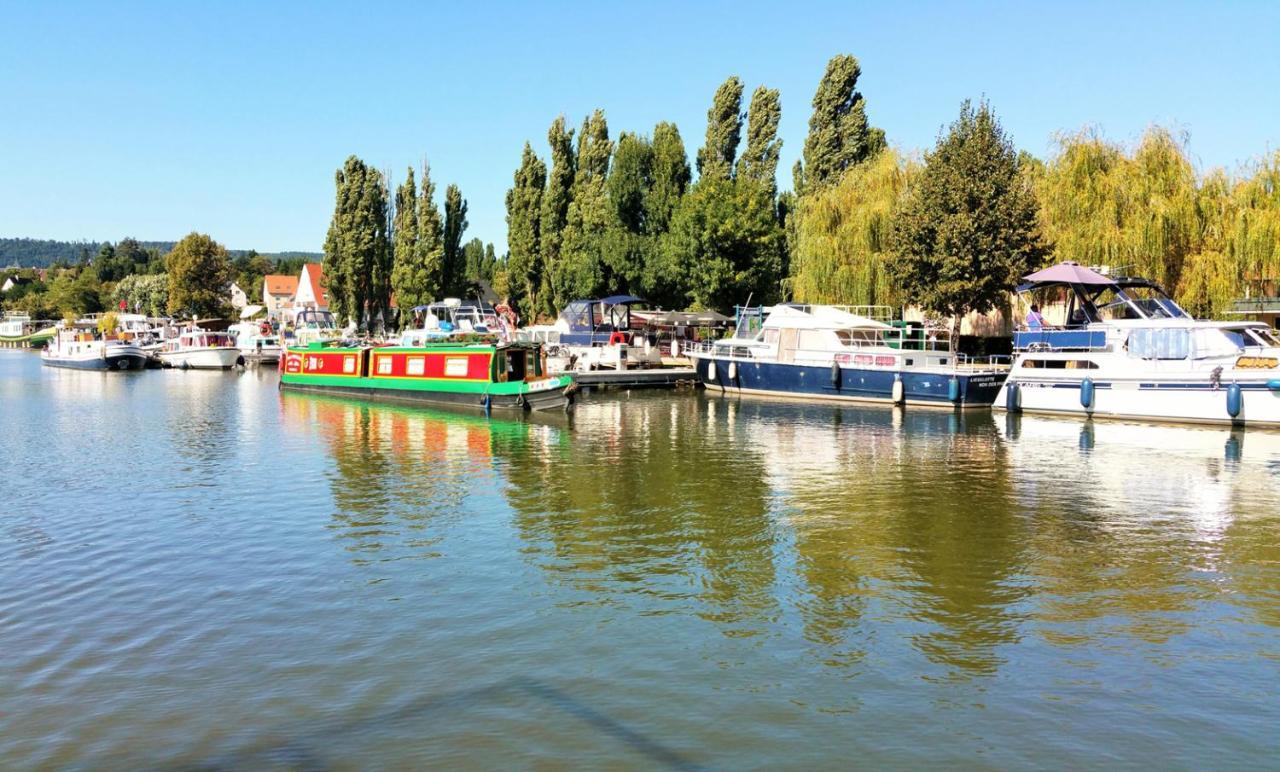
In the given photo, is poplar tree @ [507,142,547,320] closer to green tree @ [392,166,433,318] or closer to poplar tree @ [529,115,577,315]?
poplar tree @ [529,115,577,315]

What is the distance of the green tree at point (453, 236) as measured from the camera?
7644 centimetres

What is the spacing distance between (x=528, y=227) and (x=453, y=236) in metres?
11.1

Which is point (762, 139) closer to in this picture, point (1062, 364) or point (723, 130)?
point (723, 130)

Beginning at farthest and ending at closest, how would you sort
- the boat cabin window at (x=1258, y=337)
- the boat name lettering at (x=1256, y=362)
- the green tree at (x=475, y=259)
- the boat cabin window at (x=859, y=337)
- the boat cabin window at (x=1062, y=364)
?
the green tree at (x=475, y=259) → the boat cabin window at (x=859, y=337) → the boat cabin window at (x=1062, y=364) → the boat cabin window at (x=1258, y=337) → the boat name lettering at (x=1256, y=362)

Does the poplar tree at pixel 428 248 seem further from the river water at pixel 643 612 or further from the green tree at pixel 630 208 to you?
the river water at pixel 643 612

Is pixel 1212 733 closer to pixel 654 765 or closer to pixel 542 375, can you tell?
pixel 654 765

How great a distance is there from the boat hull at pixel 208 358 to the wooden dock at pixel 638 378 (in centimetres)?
3471

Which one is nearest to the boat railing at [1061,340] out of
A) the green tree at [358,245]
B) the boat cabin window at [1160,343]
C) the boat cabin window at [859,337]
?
the boat cabin window at [1160,343]

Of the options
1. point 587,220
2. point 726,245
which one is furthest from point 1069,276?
point 587,220

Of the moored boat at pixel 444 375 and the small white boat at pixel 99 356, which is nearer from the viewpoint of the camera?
the moored boat at pixel 444 375

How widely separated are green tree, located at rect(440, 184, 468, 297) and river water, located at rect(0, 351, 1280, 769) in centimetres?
5375

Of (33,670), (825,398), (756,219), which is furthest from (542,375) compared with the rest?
(33,670)

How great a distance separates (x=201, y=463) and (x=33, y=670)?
1474cm

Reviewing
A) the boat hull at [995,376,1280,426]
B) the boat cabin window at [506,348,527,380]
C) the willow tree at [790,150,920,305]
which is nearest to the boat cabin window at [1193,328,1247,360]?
the boat hull at [995,376,1280,426]
